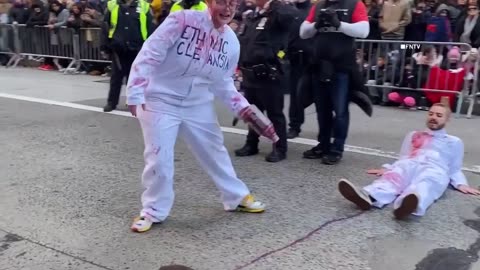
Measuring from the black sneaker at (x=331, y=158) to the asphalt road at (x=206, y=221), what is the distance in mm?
79

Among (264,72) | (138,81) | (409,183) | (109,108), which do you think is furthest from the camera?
(109,108)

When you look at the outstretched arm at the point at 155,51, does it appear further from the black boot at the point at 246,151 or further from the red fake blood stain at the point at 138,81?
the black boot at the point at 246,151

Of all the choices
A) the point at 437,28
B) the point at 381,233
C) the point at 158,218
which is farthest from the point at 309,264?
the point at 437,28

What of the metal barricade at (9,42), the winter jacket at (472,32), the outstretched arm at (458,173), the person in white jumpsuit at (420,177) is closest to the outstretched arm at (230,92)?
the person in white jumpsuit at (420,177)

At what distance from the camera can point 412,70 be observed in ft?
30.1

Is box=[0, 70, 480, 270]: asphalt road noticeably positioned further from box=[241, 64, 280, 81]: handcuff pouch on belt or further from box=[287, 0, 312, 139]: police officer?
box=[241, 64, 280, 81]: handcuff pouch on belt

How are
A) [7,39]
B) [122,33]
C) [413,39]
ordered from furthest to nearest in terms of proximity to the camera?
[7,39], [413,39], [122,33]

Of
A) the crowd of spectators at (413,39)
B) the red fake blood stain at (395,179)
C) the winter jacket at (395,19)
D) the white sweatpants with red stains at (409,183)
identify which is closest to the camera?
the white sweatpants with red stains at (409,183)

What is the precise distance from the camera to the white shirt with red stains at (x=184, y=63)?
153 inches

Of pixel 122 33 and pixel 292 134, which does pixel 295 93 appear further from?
pixel 122 33

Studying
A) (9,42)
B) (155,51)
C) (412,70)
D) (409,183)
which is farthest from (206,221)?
(9,42)

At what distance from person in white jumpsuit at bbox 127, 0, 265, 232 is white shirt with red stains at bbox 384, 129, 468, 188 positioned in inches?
63.2

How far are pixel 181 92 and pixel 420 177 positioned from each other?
203 centimetres

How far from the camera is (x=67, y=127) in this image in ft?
25.5
